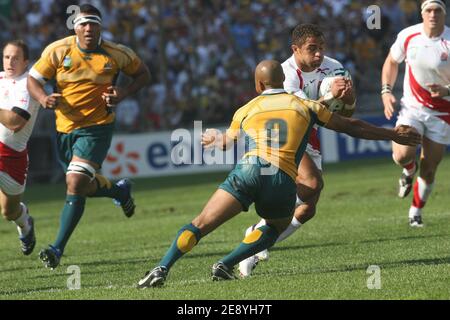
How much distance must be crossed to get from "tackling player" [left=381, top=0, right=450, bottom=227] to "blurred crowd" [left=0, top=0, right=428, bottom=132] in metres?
13.0

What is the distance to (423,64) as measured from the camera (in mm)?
12086

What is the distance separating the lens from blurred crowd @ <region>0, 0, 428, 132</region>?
25.6 metres

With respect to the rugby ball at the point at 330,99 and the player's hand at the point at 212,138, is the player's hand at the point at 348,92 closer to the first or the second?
the rugby ball at the point at 330,99

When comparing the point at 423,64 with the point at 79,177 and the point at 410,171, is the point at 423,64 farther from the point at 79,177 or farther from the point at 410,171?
the point at 79,177

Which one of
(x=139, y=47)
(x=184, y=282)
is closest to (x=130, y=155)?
(x=139, y=47)

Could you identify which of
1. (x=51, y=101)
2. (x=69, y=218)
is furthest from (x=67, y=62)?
(x=69, y=218)

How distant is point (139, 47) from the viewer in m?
26.1

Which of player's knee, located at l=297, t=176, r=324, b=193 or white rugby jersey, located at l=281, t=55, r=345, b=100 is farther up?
white rugby jersey, located at l=281, t=55, r=345, b=100

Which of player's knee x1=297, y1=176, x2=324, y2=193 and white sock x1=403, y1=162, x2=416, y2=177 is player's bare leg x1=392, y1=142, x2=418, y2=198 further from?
player's knee x1=297, y1=176, x2=324, y2=193

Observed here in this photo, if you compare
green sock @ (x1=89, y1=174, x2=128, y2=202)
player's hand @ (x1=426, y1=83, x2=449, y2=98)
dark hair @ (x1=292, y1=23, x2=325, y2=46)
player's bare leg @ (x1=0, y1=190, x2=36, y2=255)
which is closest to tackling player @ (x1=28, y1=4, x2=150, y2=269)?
green sock @ (x1=89, y1=174, x2=128, y2=202)

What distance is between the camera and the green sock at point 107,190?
1221 cm

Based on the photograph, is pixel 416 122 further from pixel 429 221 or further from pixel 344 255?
pixel 344 255

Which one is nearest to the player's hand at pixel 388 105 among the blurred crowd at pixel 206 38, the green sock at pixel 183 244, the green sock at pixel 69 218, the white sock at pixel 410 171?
the white sock at pixel 410 171

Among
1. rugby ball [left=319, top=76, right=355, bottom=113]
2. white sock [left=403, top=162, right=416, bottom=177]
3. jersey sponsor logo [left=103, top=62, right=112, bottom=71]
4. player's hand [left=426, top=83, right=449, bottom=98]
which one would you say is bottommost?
white sock [left=403, top=162, right=416, bottom=177]
